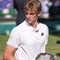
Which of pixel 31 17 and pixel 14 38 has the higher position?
pixel 31 17

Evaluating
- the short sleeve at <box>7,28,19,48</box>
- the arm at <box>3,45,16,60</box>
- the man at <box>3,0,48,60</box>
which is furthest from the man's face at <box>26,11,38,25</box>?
the arm at <box>3,45,16,60</box>

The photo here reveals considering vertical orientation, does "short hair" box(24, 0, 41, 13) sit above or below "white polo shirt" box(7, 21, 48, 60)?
above

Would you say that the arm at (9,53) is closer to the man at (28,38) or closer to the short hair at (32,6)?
the man at (28,38)

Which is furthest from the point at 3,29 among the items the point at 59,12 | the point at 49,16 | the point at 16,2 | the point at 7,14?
the point at 16,2

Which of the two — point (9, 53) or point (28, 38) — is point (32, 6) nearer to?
point (28, 38)

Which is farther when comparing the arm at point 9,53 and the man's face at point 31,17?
the man's face at point 31,17

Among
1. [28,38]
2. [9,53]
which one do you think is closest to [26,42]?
[28,38]

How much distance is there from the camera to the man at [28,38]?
12.4 feet

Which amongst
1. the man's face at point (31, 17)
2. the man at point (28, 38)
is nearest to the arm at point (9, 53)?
the man at point (28, 38)

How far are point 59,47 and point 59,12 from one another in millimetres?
5760

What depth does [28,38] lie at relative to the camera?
384cm

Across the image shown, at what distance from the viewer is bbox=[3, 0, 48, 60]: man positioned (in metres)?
3.78

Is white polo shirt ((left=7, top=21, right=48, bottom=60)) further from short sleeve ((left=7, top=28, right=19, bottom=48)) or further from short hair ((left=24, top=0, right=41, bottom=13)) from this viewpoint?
short hair ((left=24, top=0, right=41, bottom=13))

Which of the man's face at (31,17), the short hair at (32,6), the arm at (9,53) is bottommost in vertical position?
the arm at (9,53)
